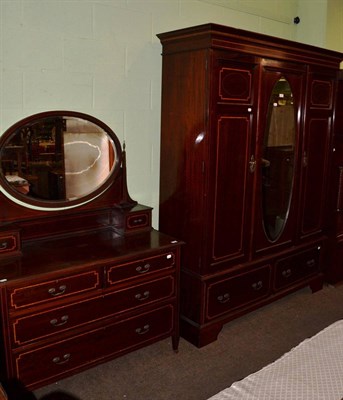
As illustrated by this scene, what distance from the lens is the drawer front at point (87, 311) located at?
2006 mm

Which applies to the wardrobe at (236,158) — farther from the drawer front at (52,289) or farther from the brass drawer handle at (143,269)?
the drawer front at (52,289)

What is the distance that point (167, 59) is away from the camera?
2688 mm

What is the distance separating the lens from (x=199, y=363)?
253 cm

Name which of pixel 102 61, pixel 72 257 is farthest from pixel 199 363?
pixel 102 61

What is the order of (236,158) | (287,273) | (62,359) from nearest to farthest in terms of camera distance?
(62,359), (236,158), (287,273)

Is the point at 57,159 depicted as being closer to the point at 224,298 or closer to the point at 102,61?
the point at 102,61

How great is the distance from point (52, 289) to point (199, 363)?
1.06 metres

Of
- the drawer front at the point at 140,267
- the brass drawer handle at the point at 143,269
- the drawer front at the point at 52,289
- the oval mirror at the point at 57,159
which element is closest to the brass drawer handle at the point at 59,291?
the drawer front at the point at 52,289

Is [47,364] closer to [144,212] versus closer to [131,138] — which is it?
[144,212]

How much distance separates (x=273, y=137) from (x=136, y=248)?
1262 mm

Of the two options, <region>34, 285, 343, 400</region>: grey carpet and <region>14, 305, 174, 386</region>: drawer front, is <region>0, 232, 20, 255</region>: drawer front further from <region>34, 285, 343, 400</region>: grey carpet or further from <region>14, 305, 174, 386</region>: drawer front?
<region>34, 285, 343, 400</region>: grey carpet

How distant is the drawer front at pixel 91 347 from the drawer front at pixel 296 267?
1.04 metres

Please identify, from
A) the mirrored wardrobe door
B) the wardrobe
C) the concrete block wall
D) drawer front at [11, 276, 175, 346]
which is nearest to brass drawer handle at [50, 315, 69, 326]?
drawer front at [11, 276, 175, 346]

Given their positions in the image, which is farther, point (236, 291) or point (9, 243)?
point (236, 291)
